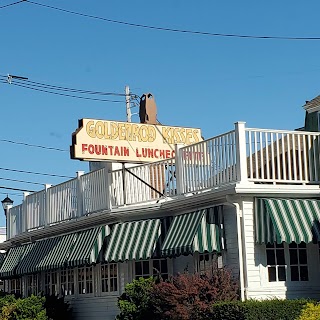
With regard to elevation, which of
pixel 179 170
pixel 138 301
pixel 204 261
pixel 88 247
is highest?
pixel 179 170

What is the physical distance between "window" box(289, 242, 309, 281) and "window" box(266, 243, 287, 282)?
10.2 inches

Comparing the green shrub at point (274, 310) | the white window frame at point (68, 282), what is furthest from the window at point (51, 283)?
the green shrub at point (274, 310)

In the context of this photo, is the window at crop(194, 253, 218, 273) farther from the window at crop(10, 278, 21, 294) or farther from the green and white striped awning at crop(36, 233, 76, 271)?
the window at crop(10, 278, 21, 294)

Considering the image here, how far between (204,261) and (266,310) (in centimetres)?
362

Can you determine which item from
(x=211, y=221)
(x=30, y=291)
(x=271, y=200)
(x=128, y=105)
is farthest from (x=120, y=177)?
(x=128, y=105)

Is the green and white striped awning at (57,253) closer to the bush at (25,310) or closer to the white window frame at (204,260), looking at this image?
the bush at (25,310)

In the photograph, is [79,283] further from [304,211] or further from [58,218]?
[304,211]

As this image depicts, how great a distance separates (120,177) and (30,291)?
7.80m

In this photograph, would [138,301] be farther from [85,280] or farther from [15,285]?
[15,285]

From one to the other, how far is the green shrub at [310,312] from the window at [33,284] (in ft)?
42.4

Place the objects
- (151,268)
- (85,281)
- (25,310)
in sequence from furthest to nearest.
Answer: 1. (85,281)
2. (25,310)
3. (151,268)

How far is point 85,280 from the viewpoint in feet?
74.4

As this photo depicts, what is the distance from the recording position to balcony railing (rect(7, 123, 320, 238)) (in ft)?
56.3

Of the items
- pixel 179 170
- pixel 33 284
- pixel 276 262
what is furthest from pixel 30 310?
pixel 276 262
